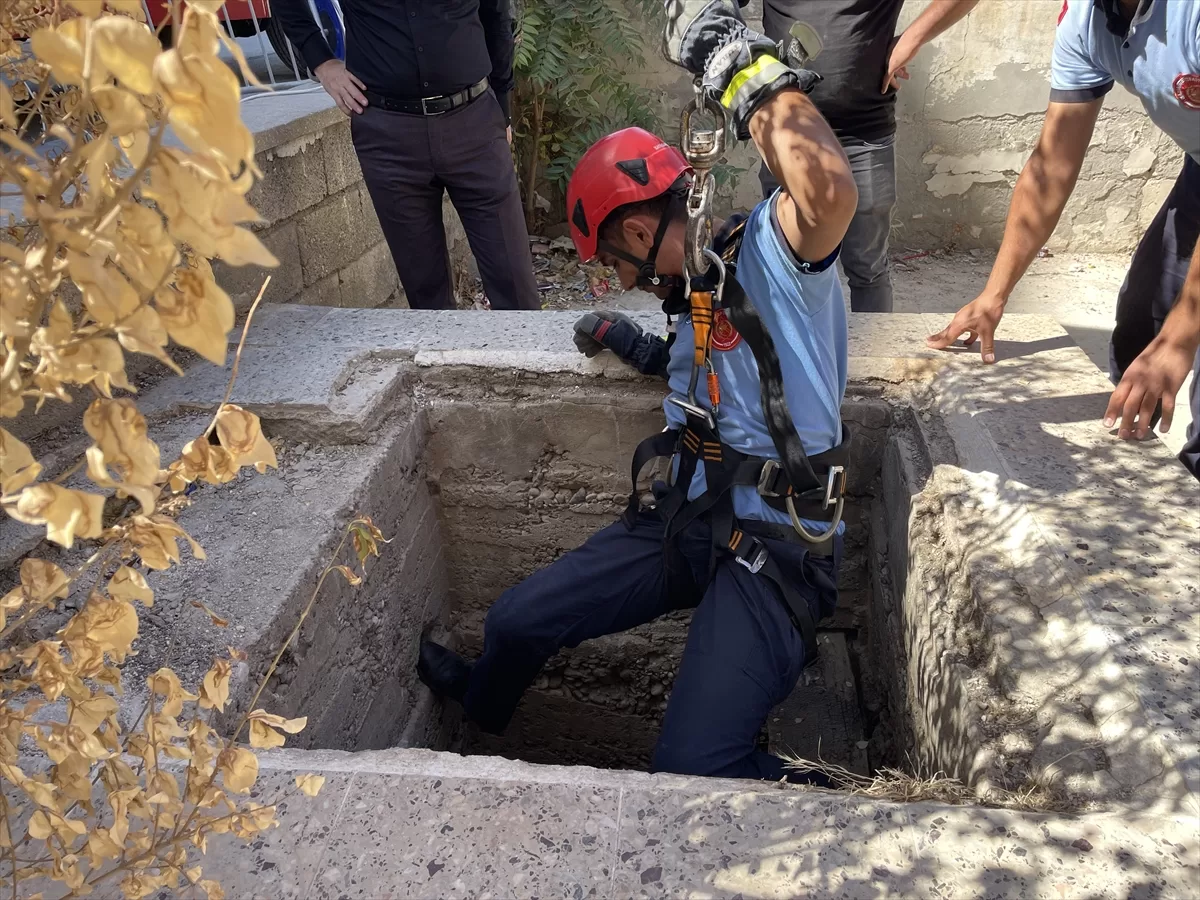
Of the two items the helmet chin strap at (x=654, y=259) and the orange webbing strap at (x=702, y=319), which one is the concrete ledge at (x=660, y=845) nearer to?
the orange webbing strap at (x=702, y=319)

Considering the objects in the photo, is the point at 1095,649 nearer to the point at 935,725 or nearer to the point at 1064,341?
the point at 935,725

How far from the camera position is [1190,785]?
1.41 metres

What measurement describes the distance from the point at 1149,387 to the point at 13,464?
8.16ft

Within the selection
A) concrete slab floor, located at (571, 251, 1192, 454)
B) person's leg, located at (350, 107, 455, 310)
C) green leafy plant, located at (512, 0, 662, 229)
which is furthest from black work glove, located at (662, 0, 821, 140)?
green leafy plant, located at (512, 0, 662, 229)

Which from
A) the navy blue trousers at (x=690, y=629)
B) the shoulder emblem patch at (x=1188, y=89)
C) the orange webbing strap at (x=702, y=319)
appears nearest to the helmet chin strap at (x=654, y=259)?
the orange webbing strap at (x=702, y=319)

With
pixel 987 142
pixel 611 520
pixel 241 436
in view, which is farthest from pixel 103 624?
pixel 987 142

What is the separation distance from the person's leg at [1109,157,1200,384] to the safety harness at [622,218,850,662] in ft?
4.93

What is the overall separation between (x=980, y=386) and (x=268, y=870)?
2259mm

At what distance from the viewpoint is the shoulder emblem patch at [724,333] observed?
2242mm

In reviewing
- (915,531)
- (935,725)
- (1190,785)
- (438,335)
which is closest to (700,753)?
(935,725)

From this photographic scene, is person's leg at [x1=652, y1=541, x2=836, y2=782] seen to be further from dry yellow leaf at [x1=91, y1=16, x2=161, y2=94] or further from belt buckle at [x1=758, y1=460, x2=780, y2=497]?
dry yellow leaf at [x1=91, y1=16, x2=161, y2=94]

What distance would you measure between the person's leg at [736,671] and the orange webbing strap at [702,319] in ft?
1.78

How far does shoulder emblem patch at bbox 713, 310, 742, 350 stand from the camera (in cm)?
224

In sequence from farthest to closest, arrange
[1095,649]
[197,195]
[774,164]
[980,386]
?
[980,386], [774,164], [1095,649], [197,195]
